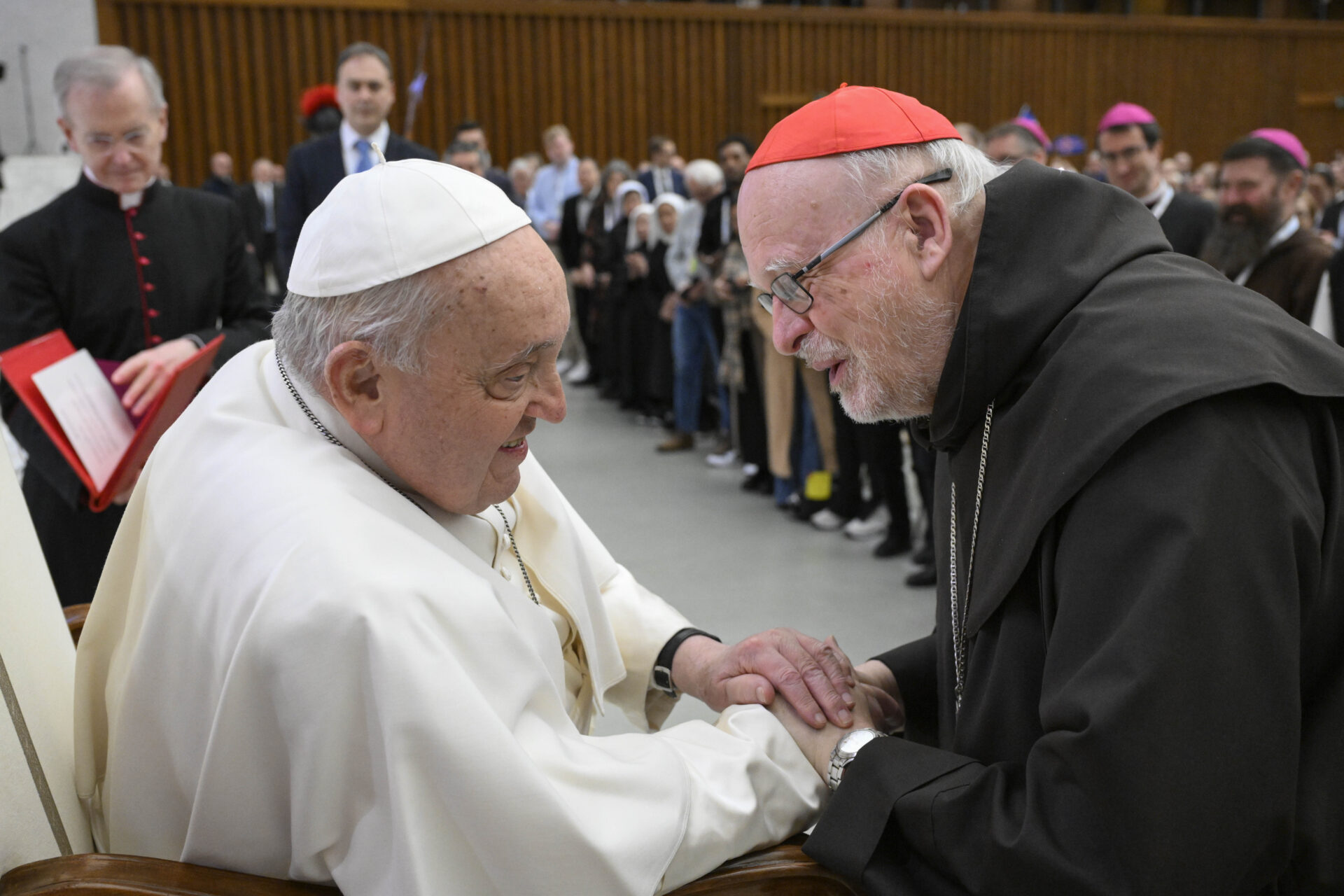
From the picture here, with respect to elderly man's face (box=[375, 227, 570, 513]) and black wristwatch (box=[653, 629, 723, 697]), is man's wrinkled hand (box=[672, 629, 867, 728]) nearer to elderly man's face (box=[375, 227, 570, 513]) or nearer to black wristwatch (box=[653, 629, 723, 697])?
black wristwatch (box=[653, 629, 723, 697])

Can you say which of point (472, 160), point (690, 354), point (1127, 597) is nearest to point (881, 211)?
point (1127, 597)

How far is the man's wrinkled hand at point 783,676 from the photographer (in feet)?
5.50

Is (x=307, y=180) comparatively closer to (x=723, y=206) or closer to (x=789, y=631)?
(x=723, y=206)

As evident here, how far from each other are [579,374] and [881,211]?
9714mm

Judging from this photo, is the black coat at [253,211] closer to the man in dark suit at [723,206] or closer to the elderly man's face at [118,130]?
the man in dark suit at [723,206]

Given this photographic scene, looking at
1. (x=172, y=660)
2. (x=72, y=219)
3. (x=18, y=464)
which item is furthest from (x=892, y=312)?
(x=18, y=464)

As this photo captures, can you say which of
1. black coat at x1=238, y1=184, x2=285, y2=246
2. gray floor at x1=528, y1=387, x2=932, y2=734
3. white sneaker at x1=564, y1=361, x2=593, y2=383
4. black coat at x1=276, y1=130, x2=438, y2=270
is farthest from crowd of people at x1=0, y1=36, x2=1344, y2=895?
black coat at x1=238, y1=184, x2=285, y2=246

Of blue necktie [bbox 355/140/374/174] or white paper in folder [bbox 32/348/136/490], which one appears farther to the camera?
blue necktie [bbox 355/140/374/174]

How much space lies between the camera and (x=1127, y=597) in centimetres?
121

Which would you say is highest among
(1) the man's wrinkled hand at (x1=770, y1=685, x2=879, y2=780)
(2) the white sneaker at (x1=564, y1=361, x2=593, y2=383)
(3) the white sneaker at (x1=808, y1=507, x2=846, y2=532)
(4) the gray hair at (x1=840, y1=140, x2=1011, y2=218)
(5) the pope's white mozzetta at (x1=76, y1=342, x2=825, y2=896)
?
(4) the gray hair at (x1=840, y1=140, x2=1011, y2=218)

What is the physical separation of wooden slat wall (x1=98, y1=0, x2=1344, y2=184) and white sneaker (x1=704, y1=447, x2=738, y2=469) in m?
8.22

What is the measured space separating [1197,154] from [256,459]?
19.1m

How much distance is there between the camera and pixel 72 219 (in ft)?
10.2

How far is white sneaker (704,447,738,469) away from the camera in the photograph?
24.6 ft
